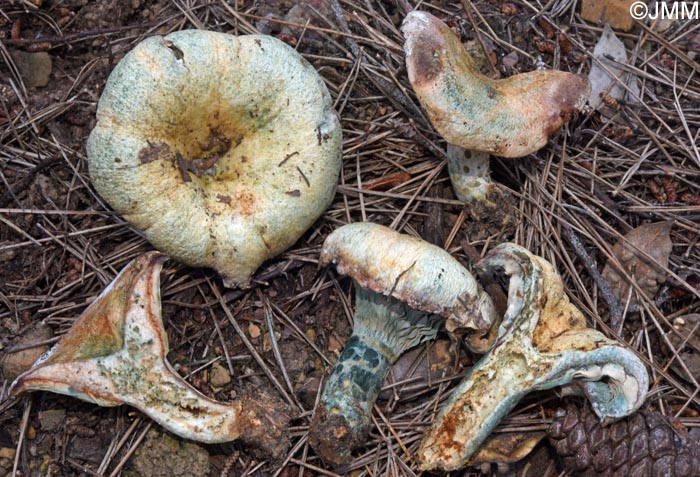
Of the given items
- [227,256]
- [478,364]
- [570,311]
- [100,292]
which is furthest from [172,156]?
[570,311]

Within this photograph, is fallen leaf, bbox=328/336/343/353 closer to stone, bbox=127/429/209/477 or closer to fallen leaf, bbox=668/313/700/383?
stone, bbox=127/429/209/477

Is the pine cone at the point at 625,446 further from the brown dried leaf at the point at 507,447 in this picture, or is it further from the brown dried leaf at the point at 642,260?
the brown dried leaf at the point at 642,260

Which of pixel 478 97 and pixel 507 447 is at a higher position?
pixel 478 97

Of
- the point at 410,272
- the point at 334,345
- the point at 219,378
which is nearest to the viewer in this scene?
the point at 410,272

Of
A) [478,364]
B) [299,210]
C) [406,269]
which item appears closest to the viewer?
[406,269]

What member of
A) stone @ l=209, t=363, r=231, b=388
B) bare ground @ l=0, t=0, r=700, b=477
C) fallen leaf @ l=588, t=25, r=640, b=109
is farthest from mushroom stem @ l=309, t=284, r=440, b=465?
fallen leaf @ l=588, t=25, r=640, b=109

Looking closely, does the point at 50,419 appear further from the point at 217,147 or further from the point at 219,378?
the point at 217,147

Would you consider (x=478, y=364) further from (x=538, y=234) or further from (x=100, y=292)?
(x=100, y=292)

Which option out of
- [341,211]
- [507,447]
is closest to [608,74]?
[341,211]
